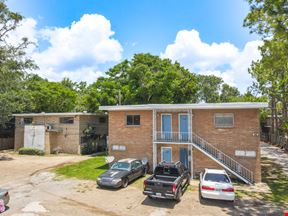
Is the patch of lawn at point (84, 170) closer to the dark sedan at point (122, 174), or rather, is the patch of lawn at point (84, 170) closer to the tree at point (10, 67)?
the dark sedan at point (122, 174)

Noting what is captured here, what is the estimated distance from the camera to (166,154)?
60.8 feet

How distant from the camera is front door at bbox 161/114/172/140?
18.5 metres

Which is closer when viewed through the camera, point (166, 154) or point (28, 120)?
point (166, 154)

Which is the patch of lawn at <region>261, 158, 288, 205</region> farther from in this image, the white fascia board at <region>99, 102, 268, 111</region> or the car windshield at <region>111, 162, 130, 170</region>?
the car windshield at <region>111, 162, 130, 170</region>

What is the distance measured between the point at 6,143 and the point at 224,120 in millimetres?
31162

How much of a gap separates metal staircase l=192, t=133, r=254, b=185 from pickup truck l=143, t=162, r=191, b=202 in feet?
13.0

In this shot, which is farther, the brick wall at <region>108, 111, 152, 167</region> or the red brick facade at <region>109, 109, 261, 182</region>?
the brick wall at <region>108, 111, 152, 167</region>

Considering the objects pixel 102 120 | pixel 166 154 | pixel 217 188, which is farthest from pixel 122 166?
pixel 102 120

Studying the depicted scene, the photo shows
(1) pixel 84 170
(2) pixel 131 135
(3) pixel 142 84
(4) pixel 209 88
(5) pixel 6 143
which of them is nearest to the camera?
(1) pixel 84 170

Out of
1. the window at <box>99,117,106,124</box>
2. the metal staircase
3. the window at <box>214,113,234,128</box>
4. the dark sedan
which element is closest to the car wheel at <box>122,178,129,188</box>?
the dark sedan

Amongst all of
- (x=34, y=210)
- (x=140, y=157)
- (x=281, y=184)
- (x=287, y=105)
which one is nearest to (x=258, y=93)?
(x=287, y=105)

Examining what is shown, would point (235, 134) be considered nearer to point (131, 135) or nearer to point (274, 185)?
point (274, 185)

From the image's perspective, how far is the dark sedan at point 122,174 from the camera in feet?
46.3

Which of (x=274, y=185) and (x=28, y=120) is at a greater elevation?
(x=28, y=120)
